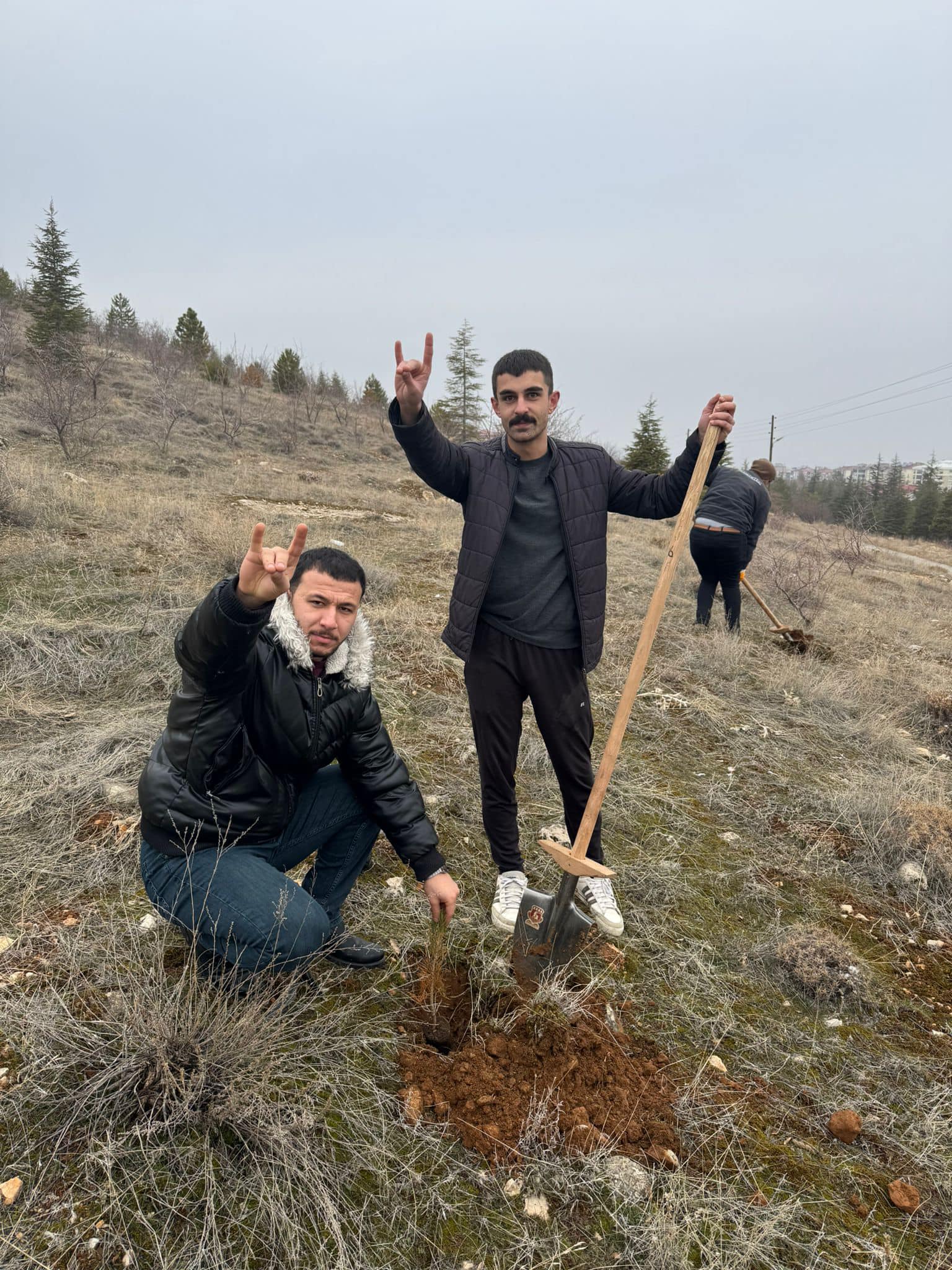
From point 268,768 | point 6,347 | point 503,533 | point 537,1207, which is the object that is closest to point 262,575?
point 268,768

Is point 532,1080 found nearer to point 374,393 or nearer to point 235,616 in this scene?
point 235,616

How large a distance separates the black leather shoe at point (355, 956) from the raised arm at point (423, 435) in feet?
5.14

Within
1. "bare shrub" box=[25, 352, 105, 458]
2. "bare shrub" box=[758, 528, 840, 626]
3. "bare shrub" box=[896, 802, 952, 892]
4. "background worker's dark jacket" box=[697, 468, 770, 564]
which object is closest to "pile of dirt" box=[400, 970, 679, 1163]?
"bare shrub" box=[896, 802, 952, 892]

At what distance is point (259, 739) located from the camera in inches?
70.2

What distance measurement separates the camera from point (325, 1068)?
167 cm

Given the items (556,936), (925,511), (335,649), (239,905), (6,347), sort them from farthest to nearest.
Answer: (925,511)
(6,347)
(556,936)
(335,649)
(239,905)

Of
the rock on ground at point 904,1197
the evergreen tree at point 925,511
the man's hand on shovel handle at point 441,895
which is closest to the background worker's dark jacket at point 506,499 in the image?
the man's hand on shovel handle at point 441,895

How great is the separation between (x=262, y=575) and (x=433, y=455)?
3.02 ft

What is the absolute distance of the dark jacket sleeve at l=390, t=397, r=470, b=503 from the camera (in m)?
2.13

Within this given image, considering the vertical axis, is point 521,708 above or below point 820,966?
above

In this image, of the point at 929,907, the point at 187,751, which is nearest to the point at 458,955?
the point at 187,751

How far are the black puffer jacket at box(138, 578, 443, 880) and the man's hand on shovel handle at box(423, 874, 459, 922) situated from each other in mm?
66

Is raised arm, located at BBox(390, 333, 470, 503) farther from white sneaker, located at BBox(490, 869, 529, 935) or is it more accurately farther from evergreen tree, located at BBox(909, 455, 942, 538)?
evergreen tree, located at BBox(909, 455, 942, 538)

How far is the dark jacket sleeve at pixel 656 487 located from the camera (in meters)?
2.26
